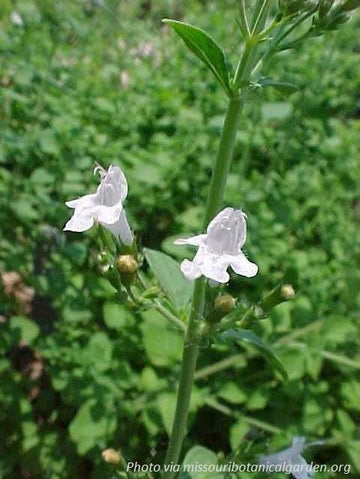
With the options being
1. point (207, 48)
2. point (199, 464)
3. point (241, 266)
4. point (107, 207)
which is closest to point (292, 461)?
point (199, 464)

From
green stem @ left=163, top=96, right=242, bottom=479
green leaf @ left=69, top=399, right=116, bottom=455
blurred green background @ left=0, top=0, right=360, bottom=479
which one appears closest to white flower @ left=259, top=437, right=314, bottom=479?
blurred green background @ left=0, top=0, right=360, bottom=479

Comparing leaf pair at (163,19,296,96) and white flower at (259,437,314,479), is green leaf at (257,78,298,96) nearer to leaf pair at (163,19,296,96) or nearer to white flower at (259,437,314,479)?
leaf pair at (163,19,296,96)

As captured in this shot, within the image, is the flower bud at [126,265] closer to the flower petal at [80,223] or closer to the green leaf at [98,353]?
the flower petal at [80,223]

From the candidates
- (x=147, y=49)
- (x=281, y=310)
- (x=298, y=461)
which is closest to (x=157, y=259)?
(x=298, y=461)

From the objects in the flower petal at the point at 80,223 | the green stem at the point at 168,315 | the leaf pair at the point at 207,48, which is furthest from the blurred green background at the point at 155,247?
the leaf pair at the point at 207,48

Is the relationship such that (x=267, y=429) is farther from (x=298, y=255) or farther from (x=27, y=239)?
(x=27, y=239)

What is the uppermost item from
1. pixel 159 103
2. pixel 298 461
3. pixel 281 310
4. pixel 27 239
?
pixel 159 103
